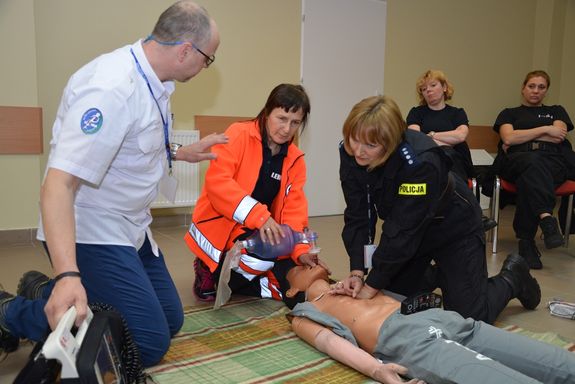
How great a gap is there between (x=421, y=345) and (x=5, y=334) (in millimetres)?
1405

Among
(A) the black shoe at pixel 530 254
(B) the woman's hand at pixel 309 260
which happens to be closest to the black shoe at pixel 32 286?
(B) the woman's hand at pixel 309 260

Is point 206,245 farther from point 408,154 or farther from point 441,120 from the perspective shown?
point 441,120

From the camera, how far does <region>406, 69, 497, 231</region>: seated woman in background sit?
148 inches

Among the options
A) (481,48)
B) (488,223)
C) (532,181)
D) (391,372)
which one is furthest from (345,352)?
(481,48)

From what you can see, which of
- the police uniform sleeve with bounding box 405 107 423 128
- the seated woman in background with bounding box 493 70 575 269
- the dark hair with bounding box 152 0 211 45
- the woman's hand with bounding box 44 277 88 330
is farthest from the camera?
the police uniform sleeve with bounding box 405 107 423 128

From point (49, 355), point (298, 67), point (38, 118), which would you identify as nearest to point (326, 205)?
point (298, 67)

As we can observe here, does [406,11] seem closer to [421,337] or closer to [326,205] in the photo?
[326,205]

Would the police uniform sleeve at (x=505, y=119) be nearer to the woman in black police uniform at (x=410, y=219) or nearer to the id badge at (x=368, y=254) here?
the woman in black police uniform at (x=410, y=219)

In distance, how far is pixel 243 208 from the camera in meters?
2.29

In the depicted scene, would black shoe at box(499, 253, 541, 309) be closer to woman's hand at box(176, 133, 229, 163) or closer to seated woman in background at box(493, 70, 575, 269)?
seated woman in background at box(493, 70, 575, 269)

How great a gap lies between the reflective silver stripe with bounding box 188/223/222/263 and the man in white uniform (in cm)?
56

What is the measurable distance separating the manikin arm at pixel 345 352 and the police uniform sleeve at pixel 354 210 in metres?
0.40

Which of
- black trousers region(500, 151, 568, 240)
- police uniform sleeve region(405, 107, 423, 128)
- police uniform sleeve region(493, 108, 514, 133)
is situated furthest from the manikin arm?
police uniform sleeve region(493, 108, 514, 133)

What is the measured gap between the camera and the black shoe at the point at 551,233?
3301 millimetres
